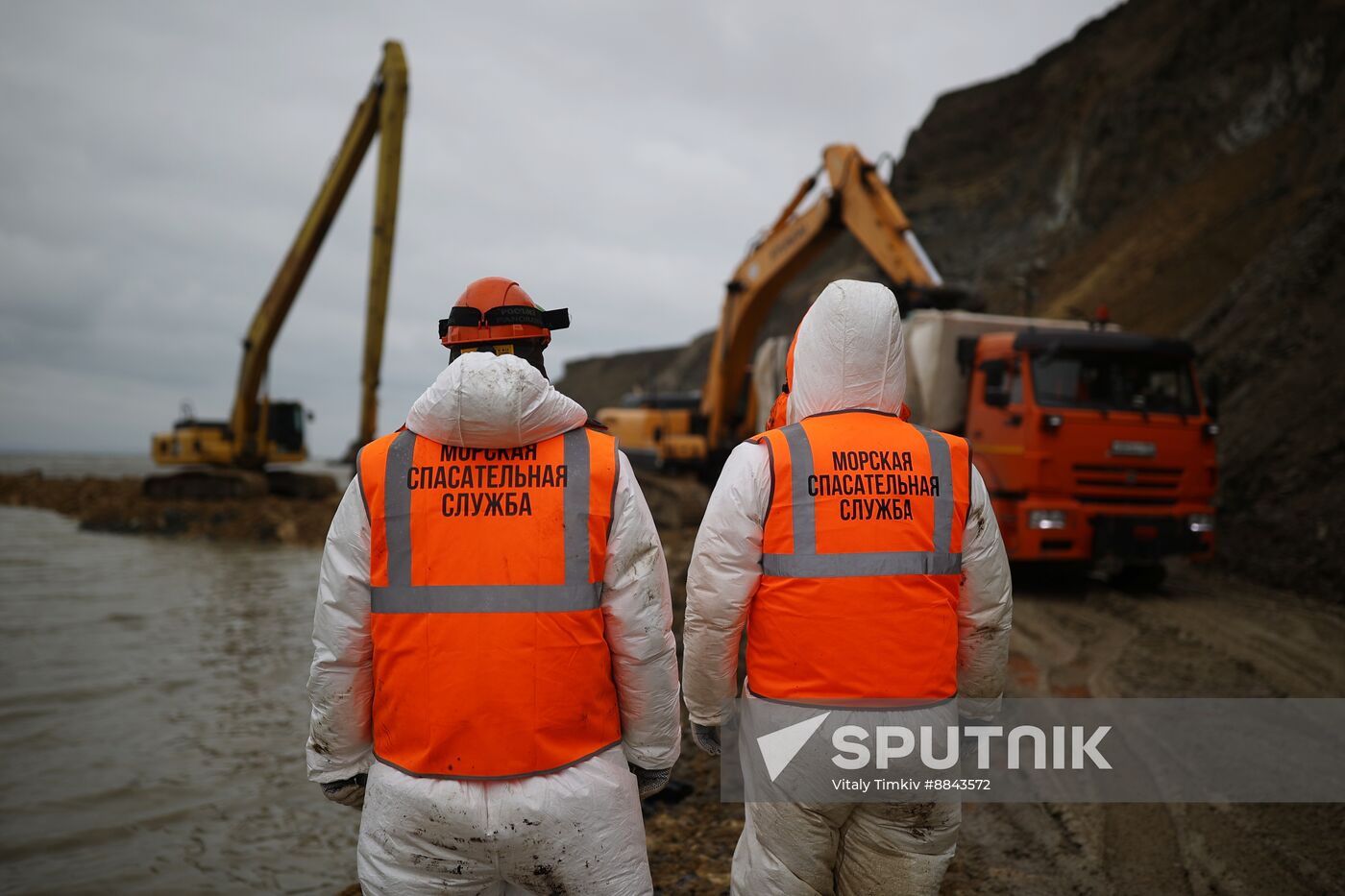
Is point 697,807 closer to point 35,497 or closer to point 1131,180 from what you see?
point 35,497

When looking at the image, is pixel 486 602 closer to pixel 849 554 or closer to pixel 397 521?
pixel 397 521

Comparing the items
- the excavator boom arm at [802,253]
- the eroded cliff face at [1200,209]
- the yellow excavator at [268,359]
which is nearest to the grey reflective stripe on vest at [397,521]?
the excavator boom arm at [802,253]

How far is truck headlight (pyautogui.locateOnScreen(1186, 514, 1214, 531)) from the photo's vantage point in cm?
892

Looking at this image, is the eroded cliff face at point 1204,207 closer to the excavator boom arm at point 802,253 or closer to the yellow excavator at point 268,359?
the excavator boom arm at point 802,253

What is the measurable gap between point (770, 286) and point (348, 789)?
12.1m

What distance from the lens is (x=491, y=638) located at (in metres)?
1.98

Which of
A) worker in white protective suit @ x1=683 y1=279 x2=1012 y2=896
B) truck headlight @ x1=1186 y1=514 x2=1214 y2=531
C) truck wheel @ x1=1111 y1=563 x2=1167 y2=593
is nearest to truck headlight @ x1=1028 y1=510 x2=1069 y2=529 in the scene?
truck headlight @ x1=1186 y1=514 x2=1214 y2=531

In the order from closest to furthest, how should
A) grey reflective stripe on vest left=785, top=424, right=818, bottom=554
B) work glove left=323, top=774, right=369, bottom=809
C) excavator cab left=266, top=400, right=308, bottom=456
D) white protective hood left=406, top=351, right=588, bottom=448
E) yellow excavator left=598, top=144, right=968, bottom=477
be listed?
white protective hood left=406, top=351, right=588, bottom=448, work glove left=323, top=774, right=369, bottom=809, grey reflective stripe on vest left=785, top=424, right=818, bottom=554, yellow excavator left=598, top=144, right=968, bottom=477, excavator cab left=266, top=400, right=308, bottom=456

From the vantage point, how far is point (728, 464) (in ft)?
7.70

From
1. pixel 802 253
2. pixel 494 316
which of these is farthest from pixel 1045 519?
pixel 494 316

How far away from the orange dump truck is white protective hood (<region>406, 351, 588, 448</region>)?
24.9ft

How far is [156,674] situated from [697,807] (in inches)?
211

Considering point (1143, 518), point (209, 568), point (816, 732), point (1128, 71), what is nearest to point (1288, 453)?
point (1143, 518)

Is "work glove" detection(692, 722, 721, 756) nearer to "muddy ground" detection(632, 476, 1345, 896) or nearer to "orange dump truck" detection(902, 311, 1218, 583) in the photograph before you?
"muddy ground" detection(632, 476, 1345, 896)
